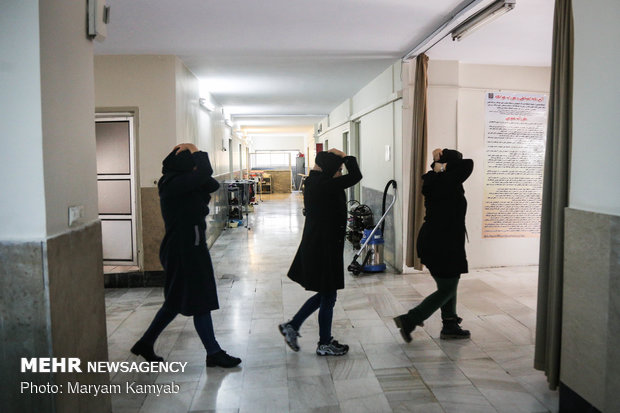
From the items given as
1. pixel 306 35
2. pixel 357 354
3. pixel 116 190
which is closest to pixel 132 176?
pixel 116 190

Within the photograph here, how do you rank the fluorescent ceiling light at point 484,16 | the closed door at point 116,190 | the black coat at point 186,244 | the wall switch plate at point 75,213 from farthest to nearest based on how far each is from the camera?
the closed door at point 116,190
the fluorescent ceiling light at point 484,16
the black coat at point 186,244
the wall switch plate at point 75,213

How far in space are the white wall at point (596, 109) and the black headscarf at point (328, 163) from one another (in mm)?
1435

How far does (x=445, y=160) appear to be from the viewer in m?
3.59

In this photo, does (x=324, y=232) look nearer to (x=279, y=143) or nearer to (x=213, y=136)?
(x=213, y=136)

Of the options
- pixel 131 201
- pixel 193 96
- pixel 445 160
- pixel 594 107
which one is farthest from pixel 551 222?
pixel 193 96

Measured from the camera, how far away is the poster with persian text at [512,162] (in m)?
6.05

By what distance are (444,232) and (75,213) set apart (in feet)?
7.97

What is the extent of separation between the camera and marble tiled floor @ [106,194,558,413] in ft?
9.25

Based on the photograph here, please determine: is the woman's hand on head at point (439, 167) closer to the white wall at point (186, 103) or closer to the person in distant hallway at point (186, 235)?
the person in distant hallway at point (186, 235)

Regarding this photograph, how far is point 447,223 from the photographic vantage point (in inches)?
137

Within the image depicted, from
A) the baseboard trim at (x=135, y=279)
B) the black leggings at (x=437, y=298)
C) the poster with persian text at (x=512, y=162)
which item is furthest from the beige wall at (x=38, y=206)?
the poster with persian text at (x=512, y=162)

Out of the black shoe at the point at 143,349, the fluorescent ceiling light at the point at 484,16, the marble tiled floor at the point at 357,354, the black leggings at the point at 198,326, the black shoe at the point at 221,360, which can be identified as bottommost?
the marble tiled floor at the point at 357,354

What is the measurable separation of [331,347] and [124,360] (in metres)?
1.50

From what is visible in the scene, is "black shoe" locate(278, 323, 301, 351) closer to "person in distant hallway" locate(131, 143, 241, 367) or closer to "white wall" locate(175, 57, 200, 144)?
"person in distant hallway" locate(131, 143, 241, 367)
